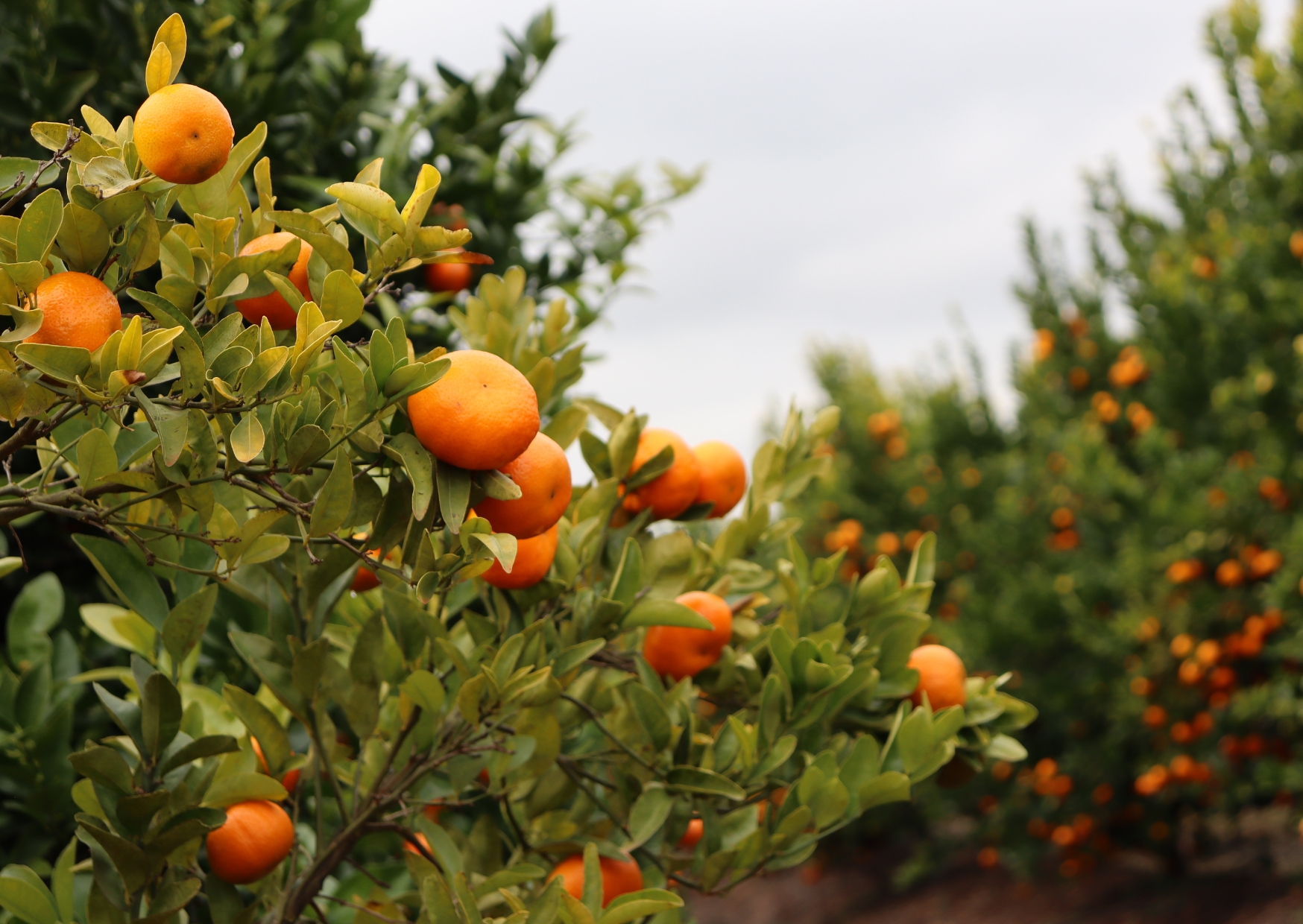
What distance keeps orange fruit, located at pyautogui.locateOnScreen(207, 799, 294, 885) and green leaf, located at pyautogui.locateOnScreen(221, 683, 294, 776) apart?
84 mm

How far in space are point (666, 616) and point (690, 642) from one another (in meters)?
0.15

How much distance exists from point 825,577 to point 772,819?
303mm

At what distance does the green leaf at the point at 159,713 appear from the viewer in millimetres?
917

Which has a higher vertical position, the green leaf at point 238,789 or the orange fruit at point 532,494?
the orange fruit at point 532,494

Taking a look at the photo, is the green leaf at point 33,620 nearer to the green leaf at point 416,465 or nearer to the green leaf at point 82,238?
the green leaf at point 82,238

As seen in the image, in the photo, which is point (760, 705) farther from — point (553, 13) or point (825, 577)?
point (553, 13)

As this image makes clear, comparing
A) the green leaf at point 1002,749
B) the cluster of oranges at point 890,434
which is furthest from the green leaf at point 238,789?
the cluster of oranges at point 890,434

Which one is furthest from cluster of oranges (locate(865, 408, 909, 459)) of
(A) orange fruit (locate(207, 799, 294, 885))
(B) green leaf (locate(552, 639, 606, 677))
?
(A) orange fruit (locate(207, 799, 294, 885))

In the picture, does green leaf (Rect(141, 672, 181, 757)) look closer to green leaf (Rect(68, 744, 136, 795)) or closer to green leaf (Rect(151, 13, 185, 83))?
green leaf (Rect(68, 744, 136, 795))

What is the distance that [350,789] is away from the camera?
142 cm

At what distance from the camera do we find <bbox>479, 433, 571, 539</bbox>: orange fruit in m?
0.84

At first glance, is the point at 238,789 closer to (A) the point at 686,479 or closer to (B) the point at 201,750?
(B) the point at 201,750

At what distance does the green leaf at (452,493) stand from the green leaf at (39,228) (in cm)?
32

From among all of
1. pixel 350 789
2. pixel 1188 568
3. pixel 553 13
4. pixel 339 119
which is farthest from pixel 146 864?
pixel 1188 568
